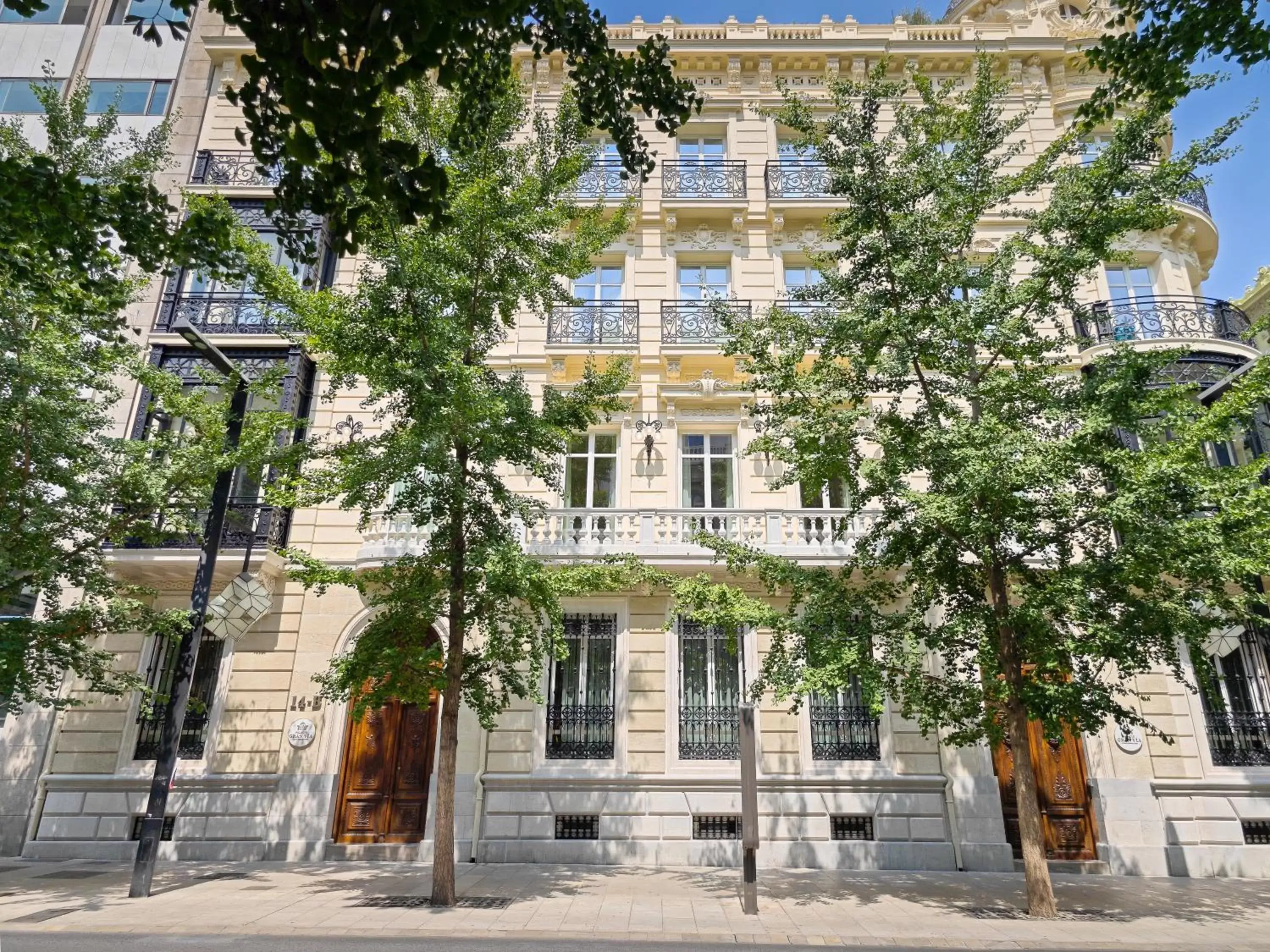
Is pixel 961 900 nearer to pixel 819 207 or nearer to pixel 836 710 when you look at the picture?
pixel 836 710

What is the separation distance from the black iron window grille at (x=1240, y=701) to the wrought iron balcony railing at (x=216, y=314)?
19306 mm

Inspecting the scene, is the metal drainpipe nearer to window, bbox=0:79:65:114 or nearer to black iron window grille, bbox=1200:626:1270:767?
black iron window grille, bbox=1200:626:1270:767

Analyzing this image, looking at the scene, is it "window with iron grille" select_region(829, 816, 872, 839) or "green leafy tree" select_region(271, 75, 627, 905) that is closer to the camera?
"green leafy tree" select_region(271, 75, 627, 905)

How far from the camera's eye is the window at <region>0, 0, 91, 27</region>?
19.3 m

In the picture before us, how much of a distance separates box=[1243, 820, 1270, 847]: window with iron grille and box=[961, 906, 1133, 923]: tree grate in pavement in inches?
221

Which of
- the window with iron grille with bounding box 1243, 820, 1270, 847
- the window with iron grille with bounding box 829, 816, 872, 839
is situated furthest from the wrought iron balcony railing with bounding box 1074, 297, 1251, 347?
the window with iron grille with bounding box 829, 816, 872, 839

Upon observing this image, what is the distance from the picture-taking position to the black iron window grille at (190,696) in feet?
44.9

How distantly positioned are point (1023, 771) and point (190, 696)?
13.9 meters

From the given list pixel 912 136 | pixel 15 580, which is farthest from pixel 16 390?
pixel 912 136

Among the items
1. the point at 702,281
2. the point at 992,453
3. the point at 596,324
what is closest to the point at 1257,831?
the point at 992,453

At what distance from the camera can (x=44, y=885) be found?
34.5 ft

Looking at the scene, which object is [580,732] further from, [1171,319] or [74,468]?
[1171,319]

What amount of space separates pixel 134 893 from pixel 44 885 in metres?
2.15

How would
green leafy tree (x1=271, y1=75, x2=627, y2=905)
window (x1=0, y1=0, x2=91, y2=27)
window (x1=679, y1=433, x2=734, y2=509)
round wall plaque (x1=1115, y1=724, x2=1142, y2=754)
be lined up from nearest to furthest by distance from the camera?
green leafy tree (x1=271, y1=75, x2=627, y2=905) < round wall plaque (x1=1115, y1=724, x2=1142, y2=754) < window (x1=679, y1=433, x2=734, y2=509) < window (x1=0, y1=0, x2=91, y2=27)
